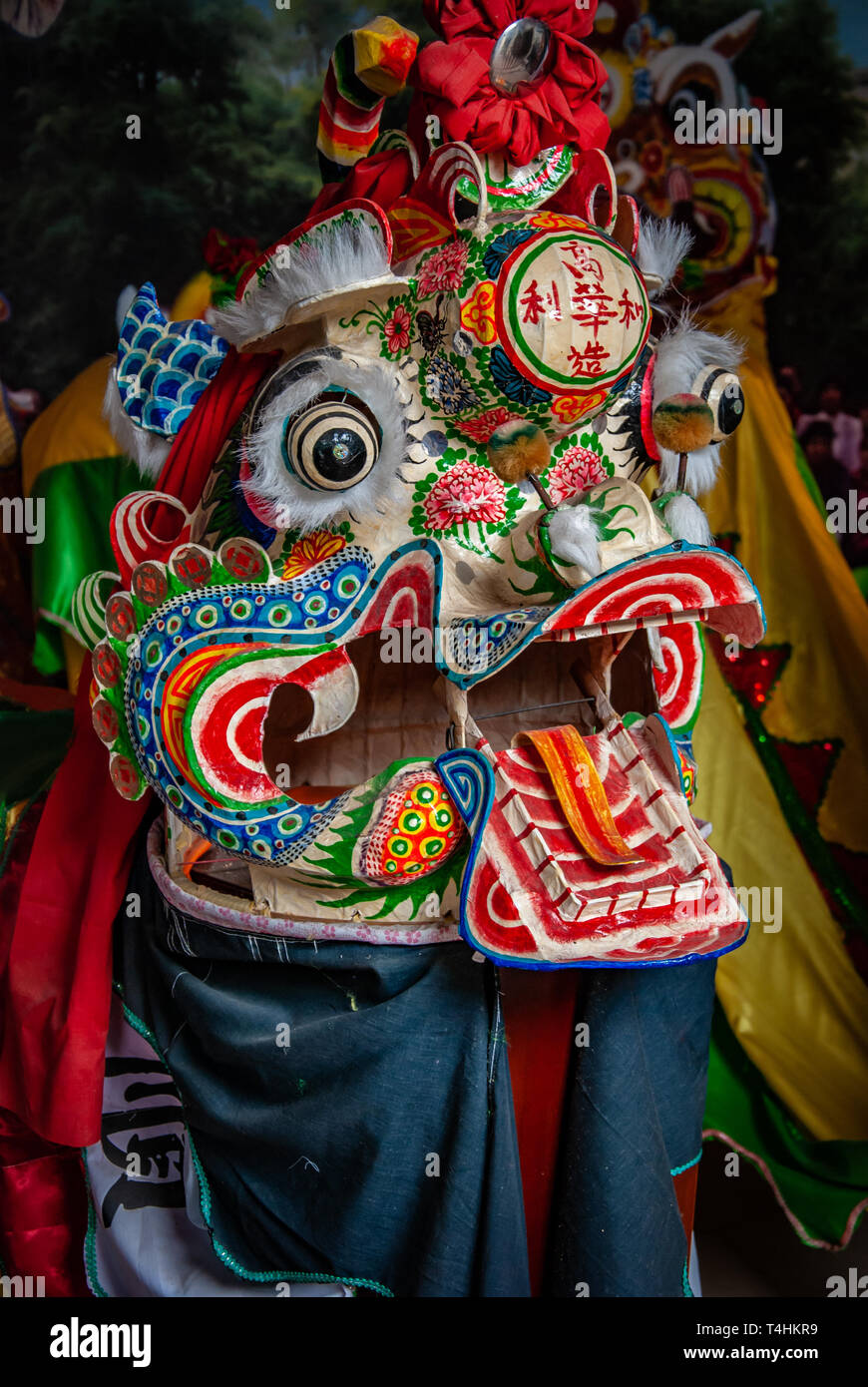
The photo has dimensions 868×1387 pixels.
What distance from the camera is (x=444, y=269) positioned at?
146cm

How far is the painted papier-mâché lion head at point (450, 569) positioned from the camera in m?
1.39

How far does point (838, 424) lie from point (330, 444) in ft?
5.99

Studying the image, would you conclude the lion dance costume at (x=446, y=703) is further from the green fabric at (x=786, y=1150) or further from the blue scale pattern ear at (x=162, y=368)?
the green fabric at (x=786, y=1150)

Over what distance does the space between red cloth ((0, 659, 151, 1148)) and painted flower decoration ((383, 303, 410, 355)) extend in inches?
21.9

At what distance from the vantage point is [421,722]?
1.77 meters

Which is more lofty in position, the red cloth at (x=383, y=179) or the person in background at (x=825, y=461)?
the red cloth at (x=383, y=179)

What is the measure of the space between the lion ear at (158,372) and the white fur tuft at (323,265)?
254 mm

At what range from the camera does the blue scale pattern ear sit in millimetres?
1733

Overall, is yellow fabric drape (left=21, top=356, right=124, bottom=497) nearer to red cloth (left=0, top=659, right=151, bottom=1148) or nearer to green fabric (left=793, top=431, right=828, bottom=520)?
red cloth (left=0, top=659, right=151, bottom=1148)

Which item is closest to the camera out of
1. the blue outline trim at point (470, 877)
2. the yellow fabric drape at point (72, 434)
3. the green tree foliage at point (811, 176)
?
the blue outline trim at point (470, 877)

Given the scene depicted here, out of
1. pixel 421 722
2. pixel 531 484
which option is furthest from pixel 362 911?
pixel 531 484

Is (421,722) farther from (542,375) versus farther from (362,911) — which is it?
(542,375)
